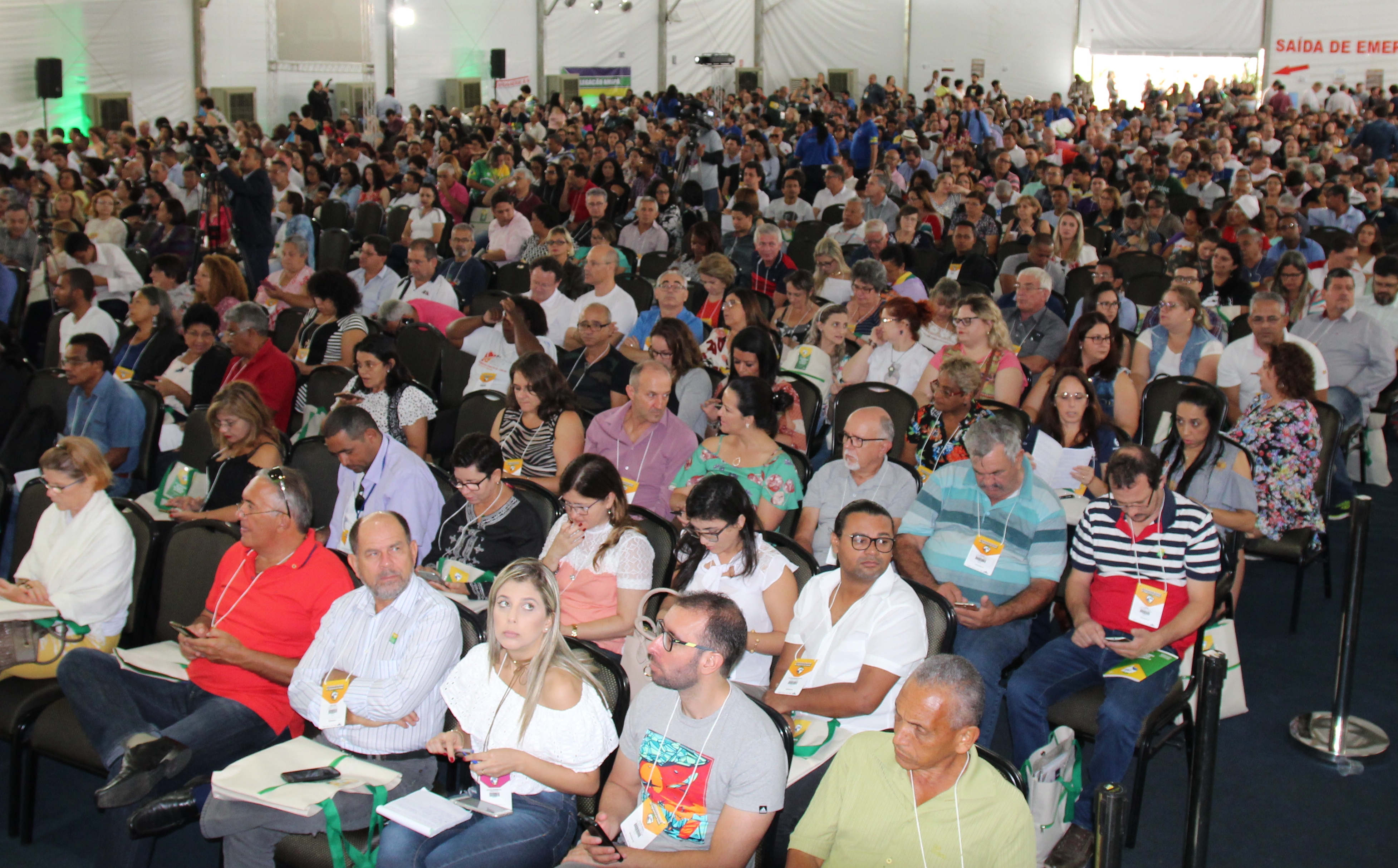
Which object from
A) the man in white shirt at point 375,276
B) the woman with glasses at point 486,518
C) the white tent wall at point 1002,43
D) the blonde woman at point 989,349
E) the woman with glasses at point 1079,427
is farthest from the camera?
the white tent wall at point 1002,43

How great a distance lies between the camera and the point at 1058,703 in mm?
3293

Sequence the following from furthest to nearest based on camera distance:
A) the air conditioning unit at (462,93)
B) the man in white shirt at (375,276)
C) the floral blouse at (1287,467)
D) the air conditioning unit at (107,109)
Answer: the air conditioning unit at (462,93)
the air conditioning unit at (107,109)
the man in white shirt at (375,276)
the floral blouse at (1287,467)

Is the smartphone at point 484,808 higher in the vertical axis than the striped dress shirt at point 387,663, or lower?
lower

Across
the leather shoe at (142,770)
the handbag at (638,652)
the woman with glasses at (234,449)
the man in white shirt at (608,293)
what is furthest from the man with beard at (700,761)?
the man in white shirt at (608,293)

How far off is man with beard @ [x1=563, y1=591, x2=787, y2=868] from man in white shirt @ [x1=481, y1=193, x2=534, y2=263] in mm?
7020

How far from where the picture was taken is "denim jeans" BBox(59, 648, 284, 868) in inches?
119

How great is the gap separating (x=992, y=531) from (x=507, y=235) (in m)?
6.41

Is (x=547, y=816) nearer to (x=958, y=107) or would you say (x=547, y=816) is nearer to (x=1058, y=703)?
(x=1058, y=703)

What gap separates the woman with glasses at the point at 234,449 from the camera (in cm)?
429

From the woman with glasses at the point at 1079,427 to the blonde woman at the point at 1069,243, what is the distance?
3.65 metres

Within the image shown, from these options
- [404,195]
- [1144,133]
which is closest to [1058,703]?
[404,195]

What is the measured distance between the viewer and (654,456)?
4441 mm

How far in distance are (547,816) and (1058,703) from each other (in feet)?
5.07

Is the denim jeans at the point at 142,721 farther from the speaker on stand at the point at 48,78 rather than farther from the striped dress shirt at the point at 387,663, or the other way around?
the speaker on stand at the point at 48,78
